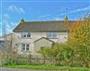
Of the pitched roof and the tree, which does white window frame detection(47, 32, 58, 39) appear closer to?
the pitched roof

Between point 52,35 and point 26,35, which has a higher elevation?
point 26,35

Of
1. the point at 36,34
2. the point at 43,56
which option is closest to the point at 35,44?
the point at 36,34

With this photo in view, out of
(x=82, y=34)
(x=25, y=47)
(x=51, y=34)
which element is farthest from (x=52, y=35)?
(x=82, y=34)

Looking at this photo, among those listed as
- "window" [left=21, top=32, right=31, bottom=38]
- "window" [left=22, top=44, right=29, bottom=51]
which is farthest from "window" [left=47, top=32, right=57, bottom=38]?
"window" [left=22, top=44, right=29, bottom=51]

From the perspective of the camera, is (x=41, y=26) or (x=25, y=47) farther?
(x=41, y=26)

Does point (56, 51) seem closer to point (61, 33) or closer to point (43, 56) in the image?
point (43, 56)

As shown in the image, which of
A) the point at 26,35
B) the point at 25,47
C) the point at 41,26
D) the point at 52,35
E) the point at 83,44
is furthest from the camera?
the point at 41,26

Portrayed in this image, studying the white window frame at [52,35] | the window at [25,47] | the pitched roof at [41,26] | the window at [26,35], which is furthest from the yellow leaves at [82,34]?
the window at [26,35]

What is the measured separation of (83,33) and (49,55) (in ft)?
14.4

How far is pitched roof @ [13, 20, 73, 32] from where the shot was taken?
49.4 meters

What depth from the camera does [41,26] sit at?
5134cm

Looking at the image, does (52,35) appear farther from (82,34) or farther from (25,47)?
(82,34)

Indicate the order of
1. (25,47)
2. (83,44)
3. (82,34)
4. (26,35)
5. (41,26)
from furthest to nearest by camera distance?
1. (41,26)
2. (26,35)
3. (25,47)
4. (82,34)
5. (83,44)

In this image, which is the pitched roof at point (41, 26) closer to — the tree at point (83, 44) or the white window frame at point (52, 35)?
the white window frame at point (52, 35)
